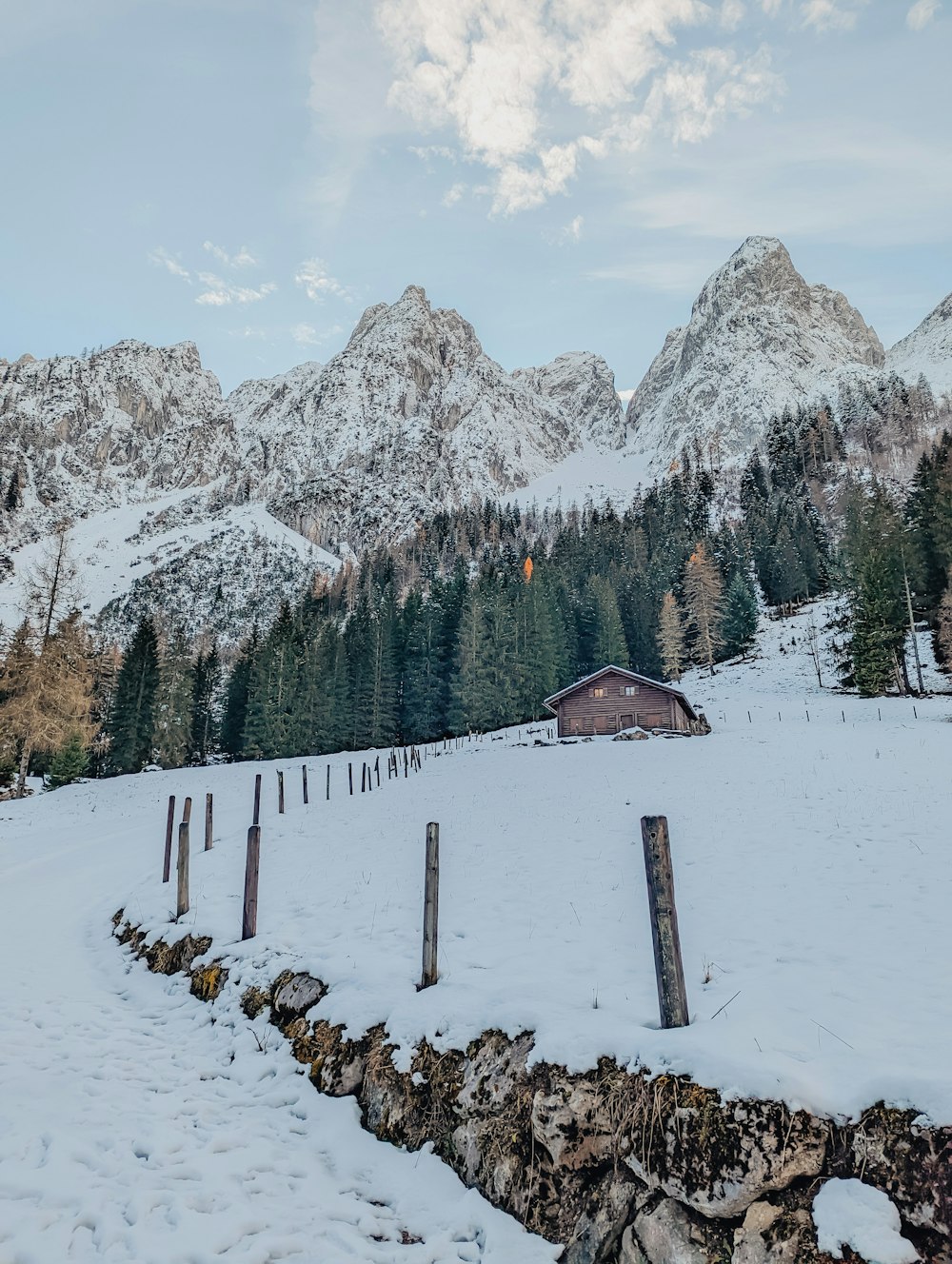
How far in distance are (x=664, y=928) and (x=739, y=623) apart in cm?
7340

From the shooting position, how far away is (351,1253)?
4531mm

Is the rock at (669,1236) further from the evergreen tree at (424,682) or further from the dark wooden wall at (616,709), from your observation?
the evergreen tree at (424,682)

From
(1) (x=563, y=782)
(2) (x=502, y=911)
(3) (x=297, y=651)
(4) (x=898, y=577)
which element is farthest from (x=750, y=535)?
(2) (x=502, y=911)

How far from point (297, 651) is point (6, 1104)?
59.2 metres

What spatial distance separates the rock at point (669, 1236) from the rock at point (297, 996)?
4.60 m

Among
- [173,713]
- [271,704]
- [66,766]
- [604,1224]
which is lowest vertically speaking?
[604,1224]

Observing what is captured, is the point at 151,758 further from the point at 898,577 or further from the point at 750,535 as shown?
the point at 750,535

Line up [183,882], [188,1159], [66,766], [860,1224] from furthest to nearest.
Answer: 1. [66,766]
2. [183,882]
3. [188,1159]
4. [860,1224]

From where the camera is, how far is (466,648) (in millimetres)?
58594

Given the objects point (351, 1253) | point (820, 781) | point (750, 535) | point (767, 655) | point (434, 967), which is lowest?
point (351, 1253)

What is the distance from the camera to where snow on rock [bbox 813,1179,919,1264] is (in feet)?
11.3

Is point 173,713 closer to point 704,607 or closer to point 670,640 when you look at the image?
point 670,640

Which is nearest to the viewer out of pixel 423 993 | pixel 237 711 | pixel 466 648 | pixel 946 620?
pixel 423 993

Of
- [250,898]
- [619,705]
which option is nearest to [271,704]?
[619,705]
